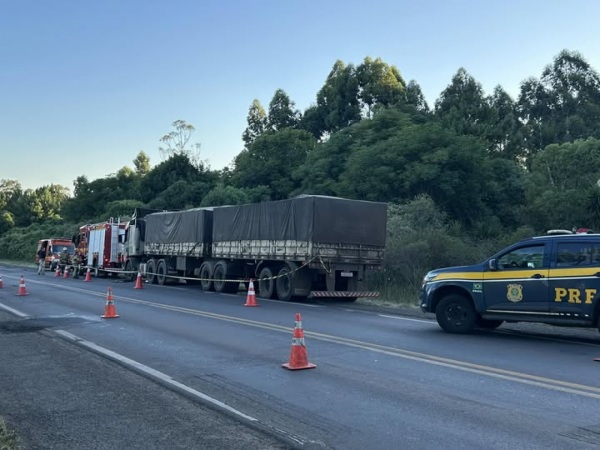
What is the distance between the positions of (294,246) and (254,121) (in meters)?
53.0

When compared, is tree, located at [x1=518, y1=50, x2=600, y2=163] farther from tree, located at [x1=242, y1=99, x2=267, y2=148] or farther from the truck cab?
the truck cab

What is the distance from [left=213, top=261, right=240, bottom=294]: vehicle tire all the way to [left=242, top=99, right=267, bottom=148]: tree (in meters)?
47.8

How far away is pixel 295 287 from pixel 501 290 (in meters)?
8.78

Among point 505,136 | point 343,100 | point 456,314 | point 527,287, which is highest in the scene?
point 343,100

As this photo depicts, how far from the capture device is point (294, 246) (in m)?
18.7

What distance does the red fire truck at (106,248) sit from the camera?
33.0 meters

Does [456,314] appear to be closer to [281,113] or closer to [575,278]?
[575,278]

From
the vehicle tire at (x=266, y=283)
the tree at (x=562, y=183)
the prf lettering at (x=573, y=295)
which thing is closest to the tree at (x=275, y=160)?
the tree at (x=562, y=183)

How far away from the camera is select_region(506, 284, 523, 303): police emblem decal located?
1046 centimetres

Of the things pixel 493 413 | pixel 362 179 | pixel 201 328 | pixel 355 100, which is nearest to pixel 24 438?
pixel 493 413

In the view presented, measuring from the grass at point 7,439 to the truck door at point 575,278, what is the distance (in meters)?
8.27

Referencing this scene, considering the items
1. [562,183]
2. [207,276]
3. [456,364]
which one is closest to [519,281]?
[456,364]

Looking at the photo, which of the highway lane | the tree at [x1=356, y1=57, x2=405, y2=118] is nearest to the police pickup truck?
the highway lane

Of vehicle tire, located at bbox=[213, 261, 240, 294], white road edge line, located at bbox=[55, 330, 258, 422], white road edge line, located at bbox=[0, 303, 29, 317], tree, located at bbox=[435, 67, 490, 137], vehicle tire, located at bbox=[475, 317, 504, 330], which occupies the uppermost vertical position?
tree, located at bbox=[435, 67, 490, 137]
